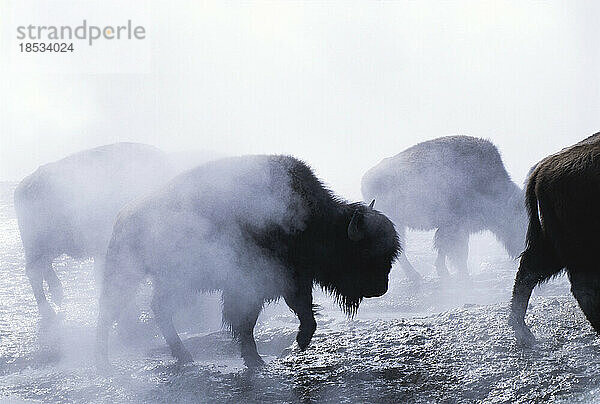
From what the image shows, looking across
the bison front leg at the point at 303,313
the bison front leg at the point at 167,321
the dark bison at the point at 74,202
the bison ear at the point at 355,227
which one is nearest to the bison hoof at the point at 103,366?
the bison front leg at the point at 167,321

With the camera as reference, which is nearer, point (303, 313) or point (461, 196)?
point (303, 313)

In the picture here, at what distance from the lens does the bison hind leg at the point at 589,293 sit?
3.14 metres

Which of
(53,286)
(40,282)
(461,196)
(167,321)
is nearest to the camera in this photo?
(167,321)

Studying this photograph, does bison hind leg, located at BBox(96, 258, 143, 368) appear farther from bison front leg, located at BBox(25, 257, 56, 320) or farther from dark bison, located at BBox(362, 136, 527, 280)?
dark bison, located at BBox(362, 136, 527, 280)

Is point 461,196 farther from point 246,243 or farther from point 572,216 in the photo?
point 572,216

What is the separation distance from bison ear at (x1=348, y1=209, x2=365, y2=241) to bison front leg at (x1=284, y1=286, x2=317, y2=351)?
40 cm

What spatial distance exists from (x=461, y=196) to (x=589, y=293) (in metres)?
3.70

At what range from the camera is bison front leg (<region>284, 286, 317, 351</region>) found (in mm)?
3824

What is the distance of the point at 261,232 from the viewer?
150 inches

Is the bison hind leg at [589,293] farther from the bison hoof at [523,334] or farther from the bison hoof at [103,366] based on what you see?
the bison hoof at [103,366]

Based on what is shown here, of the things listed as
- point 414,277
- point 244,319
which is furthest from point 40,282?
point 414,277

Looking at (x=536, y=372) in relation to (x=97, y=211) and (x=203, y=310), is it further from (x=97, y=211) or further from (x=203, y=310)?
(x=97, y=211)

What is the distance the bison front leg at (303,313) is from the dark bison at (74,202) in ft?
8.37

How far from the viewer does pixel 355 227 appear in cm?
387
